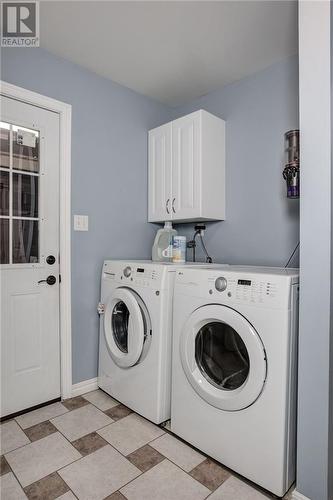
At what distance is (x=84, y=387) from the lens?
2.25m

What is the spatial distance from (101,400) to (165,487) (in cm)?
91

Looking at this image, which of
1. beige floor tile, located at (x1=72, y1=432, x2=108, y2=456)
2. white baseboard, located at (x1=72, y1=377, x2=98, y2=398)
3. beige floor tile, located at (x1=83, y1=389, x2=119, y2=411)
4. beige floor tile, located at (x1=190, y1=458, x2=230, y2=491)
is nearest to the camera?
beige floor tile, located at (x1=190, y1=458, x2=230, y2=491)

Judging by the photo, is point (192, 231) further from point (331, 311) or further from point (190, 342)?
point (331, 311)

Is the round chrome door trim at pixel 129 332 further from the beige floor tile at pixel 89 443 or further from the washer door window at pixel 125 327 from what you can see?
the beige floor tile at pixel 89 443

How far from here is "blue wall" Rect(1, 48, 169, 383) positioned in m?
2.10

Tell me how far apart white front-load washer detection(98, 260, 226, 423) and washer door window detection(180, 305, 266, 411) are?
0.22 metres

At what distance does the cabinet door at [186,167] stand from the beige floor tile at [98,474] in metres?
1.59

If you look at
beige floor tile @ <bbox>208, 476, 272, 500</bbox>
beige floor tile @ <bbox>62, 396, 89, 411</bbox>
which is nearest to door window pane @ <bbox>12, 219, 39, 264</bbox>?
beige floor tile @ <bbox>62, 396, 89, 411</bbox>

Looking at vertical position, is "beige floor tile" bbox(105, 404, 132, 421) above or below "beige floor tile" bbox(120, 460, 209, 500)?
below

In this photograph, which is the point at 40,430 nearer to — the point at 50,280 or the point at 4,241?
the point at 50,280

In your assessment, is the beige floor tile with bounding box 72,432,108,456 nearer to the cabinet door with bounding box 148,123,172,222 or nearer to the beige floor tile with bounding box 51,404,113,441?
the beige floor tile with bounding box 51,404,113,441

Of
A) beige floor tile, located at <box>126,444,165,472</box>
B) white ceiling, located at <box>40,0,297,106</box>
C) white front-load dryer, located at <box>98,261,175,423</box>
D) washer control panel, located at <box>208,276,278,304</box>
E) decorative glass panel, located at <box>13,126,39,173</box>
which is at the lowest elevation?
beige floor tile, located at <box>126,444,165,472</box>

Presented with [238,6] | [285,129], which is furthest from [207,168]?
[238,6]

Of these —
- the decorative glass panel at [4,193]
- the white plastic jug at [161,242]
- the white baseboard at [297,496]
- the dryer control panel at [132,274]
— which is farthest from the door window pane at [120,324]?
the white baseboard at [297,496]
